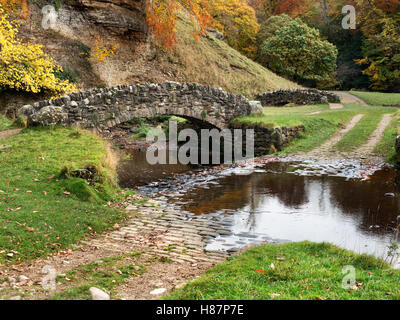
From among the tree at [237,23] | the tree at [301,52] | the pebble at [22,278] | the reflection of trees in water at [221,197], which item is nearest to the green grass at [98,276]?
the pebble at [22,278]

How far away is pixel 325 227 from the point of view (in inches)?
299

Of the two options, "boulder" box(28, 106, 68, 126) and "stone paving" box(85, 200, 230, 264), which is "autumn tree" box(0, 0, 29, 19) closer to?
"boulder" box(28, 106, 68, 126)

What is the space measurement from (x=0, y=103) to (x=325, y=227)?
17551mm

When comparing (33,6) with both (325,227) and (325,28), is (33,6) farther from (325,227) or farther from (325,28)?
(325,28)

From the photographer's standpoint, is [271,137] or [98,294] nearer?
[98,294]

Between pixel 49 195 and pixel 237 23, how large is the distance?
126ft

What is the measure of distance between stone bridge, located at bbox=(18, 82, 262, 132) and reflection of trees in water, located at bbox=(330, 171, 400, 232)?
7.89 metres

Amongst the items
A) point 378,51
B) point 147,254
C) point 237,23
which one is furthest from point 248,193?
point 237,23

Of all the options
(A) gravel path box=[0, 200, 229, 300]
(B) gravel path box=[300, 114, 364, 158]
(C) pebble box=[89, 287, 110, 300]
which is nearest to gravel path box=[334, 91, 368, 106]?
(B) gravel path box=[300, 114, 364, 158]

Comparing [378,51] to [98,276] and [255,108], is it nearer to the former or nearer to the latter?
[255,108]

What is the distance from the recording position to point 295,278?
4430 millimetres

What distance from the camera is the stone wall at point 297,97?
28.9 m

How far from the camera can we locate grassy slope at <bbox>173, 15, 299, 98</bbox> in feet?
100

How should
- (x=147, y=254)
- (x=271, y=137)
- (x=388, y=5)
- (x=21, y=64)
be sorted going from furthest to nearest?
(x=388, y=5)
(x=271, y=137)
(x=21, y=64)
(x=147, y=254)
